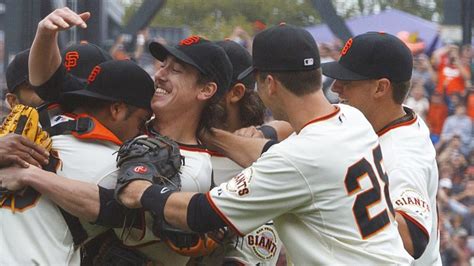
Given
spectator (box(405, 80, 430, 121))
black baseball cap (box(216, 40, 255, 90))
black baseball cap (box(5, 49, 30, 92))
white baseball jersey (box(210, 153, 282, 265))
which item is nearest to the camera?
white baseball jersey (box(210, 153, 282, 265))

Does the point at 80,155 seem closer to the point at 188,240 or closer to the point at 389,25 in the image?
the point at 188,240

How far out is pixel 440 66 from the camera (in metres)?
10.9

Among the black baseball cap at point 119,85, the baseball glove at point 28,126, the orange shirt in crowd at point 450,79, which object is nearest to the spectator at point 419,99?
the orange shirt in crowd at point 450,79

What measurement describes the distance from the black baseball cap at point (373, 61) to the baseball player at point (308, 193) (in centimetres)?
72

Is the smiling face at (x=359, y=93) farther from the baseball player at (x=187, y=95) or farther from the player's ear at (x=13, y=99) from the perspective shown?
the player's ear at (x=13, y=99)

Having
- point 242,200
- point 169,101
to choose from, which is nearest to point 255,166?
point 242,200

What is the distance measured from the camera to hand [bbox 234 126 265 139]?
5.44m

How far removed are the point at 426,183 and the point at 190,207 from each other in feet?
4.01

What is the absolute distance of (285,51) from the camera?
429 centimetres

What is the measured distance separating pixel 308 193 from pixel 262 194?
177 millimetres

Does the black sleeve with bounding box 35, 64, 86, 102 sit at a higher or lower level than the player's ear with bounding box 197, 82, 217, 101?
higher

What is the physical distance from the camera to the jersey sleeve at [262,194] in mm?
4109

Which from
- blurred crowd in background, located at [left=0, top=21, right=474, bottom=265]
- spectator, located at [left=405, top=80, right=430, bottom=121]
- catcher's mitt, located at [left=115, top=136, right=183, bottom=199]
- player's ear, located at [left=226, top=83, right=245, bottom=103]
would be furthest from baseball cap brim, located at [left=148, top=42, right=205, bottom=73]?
spectator, located at [left=405, top=80, right=430, bottom=121]

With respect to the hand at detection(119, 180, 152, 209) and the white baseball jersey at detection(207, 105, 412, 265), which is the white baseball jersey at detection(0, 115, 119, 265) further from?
the white baseball jersey at detection(207, 105, 412, 265)
